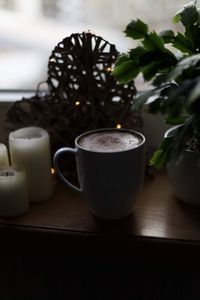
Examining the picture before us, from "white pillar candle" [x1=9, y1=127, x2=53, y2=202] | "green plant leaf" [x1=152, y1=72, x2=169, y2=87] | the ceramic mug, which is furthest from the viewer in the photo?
"white pillar candle" [x1=9, y1=127, x2=53, y2=202]

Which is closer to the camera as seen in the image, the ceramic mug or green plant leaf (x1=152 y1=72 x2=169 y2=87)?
green plant leaf (x1=152 y1=72 x2=169 y2=87)

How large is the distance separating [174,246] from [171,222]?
0.06 m

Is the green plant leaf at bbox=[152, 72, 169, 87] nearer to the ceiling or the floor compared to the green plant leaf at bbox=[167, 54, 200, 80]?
nearer to the floor

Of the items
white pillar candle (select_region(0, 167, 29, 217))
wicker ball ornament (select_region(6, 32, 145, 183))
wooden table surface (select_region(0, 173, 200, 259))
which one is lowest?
wooden table surface (select_region(0, 173, 200, 259))

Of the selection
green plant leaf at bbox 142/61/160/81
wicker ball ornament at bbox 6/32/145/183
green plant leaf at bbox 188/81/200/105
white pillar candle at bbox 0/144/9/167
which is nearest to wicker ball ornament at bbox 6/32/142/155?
wicker ball ornament at bbox 6/32/145/183

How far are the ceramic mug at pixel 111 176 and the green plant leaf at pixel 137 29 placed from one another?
0.58 ft

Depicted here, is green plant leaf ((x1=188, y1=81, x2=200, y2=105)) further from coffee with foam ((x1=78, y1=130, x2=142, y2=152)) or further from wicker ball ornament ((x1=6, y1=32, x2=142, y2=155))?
wicker ball ornament ((x1=6, y1=32, x2=142, y2=155))

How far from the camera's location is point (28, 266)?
0.84 m

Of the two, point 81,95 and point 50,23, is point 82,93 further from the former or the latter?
point 50,23

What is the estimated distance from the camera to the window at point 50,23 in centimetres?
87

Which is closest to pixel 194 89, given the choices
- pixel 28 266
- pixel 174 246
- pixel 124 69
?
pixel 124 69

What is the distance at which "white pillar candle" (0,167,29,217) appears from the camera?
2.46 ft

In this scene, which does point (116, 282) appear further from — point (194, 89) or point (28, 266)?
point (194, 89)

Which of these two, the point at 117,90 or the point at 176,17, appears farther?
the point at 117,90
